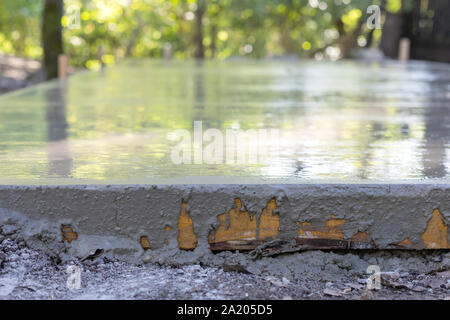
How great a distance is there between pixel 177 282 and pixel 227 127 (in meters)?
1.69

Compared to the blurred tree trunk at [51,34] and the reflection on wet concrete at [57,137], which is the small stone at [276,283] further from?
the blurred tree trunk at [51,34]

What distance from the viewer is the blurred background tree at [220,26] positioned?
51.5 feet

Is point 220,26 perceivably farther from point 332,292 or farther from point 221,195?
point 332,292

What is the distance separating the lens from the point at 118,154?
271 cm

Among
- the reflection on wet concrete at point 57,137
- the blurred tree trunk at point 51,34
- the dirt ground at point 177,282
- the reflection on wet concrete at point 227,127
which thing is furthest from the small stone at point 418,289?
the blurred tree trunk at point 51,34

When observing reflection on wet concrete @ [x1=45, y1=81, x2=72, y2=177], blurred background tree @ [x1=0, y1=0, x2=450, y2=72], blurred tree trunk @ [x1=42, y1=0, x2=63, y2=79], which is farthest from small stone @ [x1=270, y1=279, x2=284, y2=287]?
blurred background tree @ [x1=0, y1=0, x2=450, y2=72]

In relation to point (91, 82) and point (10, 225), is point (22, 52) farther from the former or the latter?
point (10, 225)

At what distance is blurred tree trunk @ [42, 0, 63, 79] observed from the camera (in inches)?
451

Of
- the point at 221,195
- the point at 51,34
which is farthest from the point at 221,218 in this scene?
the point at 51,34

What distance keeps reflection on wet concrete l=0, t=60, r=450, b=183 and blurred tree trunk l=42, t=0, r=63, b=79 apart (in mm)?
5234

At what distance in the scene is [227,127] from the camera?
3627 millimetres

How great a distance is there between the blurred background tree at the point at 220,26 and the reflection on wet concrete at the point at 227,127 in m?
9.44

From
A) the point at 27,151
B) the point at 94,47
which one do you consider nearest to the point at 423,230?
the point at 27,151

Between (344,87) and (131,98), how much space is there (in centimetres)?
246
